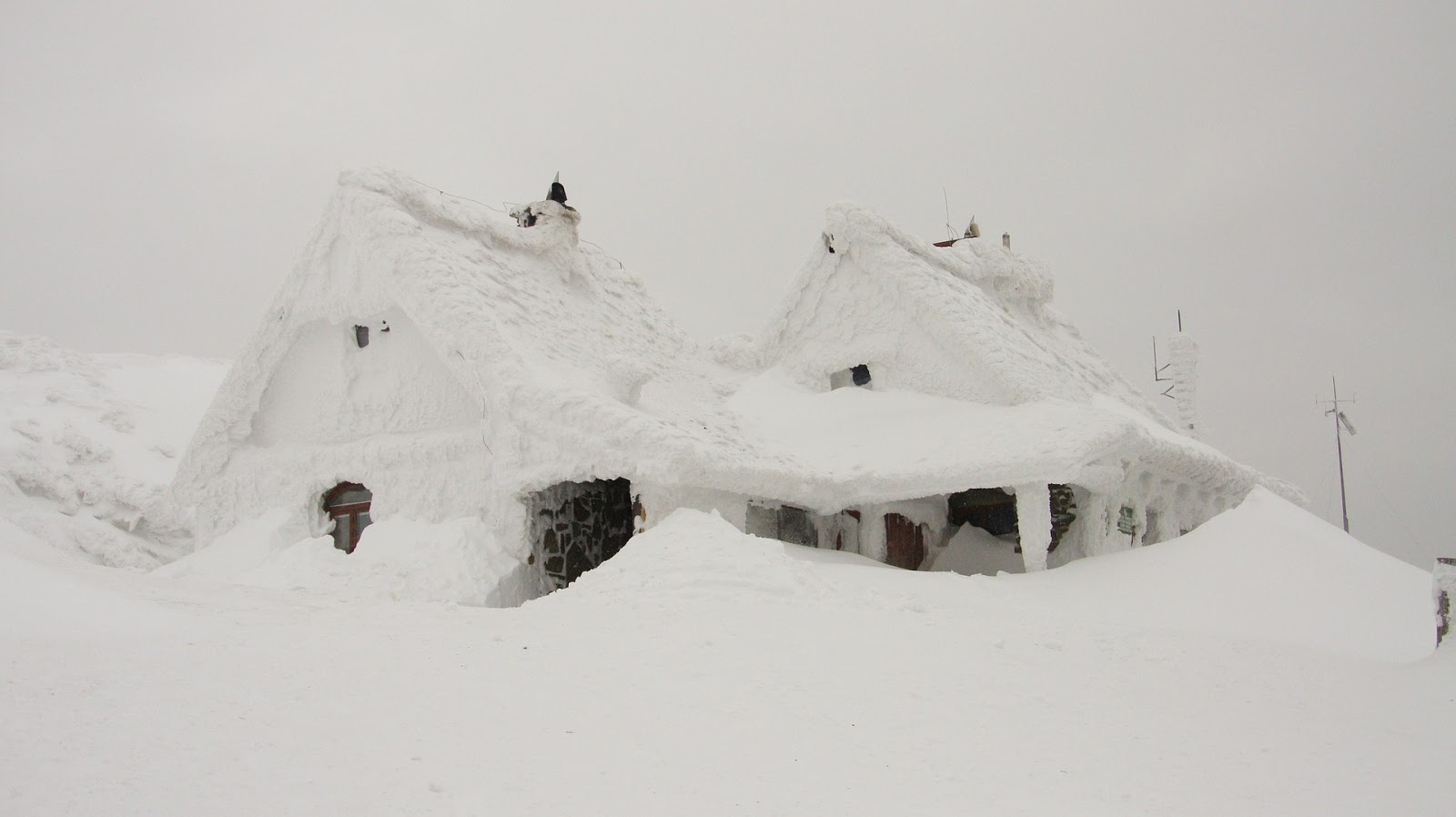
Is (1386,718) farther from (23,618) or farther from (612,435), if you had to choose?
(23,618)

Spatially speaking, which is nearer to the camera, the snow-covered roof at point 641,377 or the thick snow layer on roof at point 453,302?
the snow-covered roof at point 641,377

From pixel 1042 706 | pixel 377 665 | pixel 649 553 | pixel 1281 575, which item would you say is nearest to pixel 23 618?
pixel 377 665

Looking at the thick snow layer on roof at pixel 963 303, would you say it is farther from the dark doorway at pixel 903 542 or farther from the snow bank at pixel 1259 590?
the snow bank at pixel 1259 590

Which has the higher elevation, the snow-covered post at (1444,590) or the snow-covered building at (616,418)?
the snow-covered building at (616,418)

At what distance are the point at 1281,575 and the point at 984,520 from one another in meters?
5.58

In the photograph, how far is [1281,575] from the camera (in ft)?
41.9

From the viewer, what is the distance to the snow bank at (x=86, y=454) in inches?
783

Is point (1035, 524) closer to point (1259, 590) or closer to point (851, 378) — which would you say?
point (1259, 590)

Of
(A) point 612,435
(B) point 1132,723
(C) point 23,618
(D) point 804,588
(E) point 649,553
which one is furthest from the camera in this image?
(A) point 612,435

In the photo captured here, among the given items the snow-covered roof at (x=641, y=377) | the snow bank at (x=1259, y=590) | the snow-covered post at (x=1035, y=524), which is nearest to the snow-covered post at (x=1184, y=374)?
the snow-covered roof at (x=641, y=377)

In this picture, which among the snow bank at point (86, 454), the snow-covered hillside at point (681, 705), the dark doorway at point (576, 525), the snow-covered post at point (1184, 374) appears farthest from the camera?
the snow-covered post at point (1184, 374)

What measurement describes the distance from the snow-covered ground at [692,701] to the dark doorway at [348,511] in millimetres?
2868

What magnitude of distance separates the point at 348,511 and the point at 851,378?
8988 millimetres

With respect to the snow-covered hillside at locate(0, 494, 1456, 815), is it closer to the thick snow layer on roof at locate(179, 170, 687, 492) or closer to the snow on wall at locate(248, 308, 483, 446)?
the thick snow layer on roof at locate(179, 170, 687, 492)
